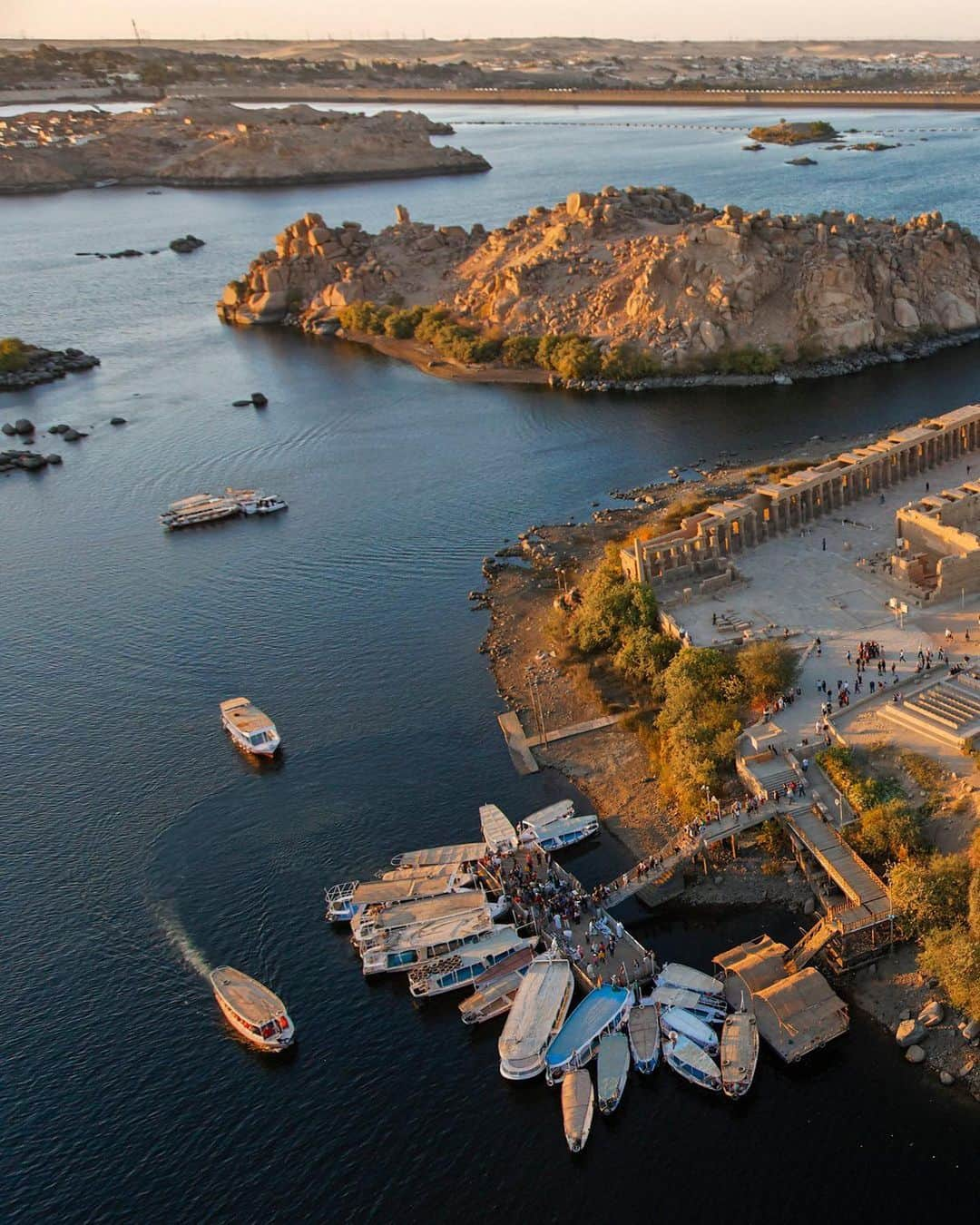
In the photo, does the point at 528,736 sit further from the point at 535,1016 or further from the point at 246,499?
the point at 246,499

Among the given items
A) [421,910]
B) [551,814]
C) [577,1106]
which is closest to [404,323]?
[551,814]

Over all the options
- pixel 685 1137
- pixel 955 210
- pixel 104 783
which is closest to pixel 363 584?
pixel 104 783

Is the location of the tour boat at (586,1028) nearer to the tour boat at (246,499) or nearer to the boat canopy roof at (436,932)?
the boat canopy roof at (436,932)

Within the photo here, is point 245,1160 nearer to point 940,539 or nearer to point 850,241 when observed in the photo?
point 940,539

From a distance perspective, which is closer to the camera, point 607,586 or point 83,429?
point 607,586

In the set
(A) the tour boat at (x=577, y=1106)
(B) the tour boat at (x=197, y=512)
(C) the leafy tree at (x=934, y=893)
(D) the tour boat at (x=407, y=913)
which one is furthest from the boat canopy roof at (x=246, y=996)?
(B) the tour boat at (x=197, y=512)

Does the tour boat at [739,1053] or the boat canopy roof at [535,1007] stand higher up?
the tour boat at [739,1053]
